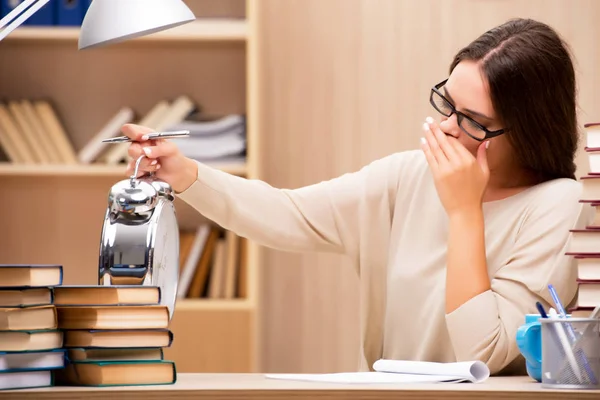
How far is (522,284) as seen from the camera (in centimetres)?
160

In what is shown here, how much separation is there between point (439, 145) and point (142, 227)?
622 mm

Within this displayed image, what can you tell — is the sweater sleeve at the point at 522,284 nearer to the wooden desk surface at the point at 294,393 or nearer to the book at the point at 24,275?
the wooden desk surface at the point at 294,393

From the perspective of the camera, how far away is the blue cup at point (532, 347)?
1.24 m

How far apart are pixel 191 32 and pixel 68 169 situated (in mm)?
604

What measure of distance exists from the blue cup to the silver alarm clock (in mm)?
506

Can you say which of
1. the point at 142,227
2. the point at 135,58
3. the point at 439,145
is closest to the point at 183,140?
the point at 135,58

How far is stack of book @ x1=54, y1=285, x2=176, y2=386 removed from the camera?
1.15 m

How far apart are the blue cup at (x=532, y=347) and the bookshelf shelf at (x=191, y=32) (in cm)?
192

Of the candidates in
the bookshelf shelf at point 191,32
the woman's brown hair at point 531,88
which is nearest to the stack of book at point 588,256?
the woman's brown hair at point 531,88

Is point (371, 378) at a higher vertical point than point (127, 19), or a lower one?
lower

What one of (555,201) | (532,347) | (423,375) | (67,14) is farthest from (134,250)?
A: (67,14)

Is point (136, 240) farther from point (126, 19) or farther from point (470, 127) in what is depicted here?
point (470, 127)

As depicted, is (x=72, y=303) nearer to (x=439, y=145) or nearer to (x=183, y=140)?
(x=439, y=145)

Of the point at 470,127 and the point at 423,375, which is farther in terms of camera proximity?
the point at 470,127
